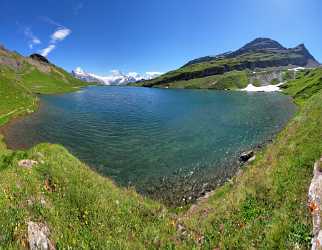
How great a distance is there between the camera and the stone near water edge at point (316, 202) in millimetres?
8670

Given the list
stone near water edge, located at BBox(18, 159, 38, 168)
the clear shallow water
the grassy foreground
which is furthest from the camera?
the clear shallow water

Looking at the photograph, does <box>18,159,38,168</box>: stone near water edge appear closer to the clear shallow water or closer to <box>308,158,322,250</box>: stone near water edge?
the clear shallow water

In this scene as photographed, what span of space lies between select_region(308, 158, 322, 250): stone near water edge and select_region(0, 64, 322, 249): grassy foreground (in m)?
0.34

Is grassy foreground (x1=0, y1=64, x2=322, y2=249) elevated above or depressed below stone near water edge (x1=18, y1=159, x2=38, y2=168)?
below

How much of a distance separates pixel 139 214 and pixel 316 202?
27.3ft

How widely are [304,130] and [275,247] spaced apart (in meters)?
12.9

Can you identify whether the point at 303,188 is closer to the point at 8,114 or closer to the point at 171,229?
the point at 171,229

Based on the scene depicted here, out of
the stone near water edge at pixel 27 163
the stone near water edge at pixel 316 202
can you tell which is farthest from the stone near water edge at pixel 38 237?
the stone near water edge at pixel 316 202

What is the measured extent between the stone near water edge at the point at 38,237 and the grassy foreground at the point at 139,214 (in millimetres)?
194

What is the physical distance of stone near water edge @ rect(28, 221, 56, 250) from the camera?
8359 millimetres

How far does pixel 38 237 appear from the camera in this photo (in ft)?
28.4

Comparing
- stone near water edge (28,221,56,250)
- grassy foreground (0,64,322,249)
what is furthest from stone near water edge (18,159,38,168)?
stone near water edge (28,221,56,250)

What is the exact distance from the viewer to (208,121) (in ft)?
212

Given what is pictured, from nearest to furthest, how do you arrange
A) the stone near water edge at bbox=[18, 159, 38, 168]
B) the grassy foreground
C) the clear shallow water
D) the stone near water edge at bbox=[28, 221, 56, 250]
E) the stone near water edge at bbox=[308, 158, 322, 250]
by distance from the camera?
1. the stone near water edge at bbox=[28, 221, 56, 250]
2. the stone near water edge at bbox=[308, 158, 322, 250]
3. the grassy foreground
4. the stone near water edge at bbox=[18, 159, 38, 168]
5. the clear shallow water
